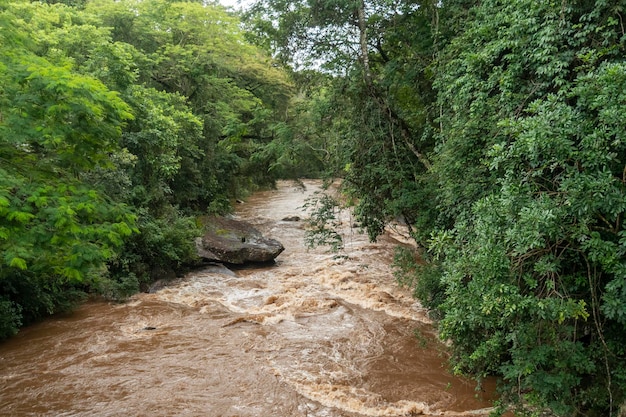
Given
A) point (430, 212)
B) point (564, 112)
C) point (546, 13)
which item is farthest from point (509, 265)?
point (430, 212)

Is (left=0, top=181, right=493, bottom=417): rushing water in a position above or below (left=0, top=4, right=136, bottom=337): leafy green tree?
below

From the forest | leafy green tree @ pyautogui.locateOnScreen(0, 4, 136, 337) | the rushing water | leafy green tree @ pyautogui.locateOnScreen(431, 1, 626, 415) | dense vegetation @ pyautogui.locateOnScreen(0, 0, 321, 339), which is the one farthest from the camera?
the rushing water

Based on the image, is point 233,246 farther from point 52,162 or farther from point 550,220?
point 550,220

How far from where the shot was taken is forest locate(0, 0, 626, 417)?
15.0ft

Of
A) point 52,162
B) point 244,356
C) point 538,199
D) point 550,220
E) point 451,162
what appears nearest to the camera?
point 550,220

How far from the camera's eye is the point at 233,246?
52.7 ft

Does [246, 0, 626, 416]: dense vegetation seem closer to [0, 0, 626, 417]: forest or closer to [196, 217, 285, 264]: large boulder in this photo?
[0, 0, 626, 417]: forest

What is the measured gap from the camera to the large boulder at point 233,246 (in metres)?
15.7

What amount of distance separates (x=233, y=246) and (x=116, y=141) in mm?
9898

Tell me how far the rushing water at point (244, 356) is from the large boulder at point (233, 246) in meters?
1.62

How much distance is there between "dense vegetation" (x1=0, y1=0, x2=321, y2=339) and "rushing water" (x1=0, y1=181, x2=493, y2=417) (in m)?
1.42

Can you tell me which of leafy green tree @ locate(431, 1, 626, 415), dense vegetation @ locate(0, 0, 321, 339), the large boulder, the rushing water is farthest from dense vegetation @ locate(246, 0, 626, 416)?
the large boulder

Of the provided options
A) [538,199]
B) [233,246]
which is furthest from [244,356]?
[233,246]

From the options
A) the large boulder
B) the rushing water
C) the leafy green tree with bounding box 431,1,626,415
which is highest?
the leafy green tree with bounding box 431,1,626,415
